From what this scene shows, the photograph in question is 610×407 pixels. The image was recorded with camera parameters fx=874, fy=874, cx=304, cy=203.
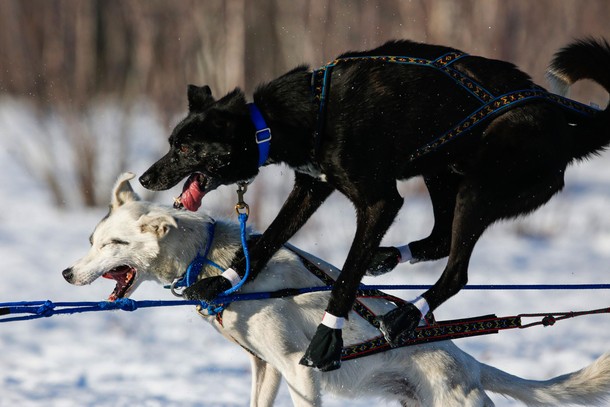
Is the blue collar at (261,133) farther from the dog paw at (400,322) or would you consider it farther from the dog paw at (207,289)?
the dog paw at (400,322)

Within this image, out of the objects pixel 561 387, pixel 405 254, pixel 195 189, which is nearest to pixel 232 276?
pixel 195 189

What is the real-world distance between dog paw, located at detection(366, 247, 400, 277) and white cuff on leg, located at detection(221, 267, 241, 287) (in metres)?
0.53

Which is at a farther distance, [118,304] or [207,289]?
[207,289]

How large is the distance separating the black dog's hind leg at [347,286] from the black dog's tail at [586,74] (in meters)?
0.74

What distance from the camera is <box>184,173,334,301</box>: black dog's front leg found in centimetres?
331

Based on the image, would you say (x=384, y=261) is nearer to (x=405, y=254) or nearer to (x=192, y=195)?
(x=405, y=254)

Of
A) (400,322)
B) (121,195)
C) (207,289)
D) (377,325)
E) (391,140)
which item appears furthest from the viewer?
(121,195)

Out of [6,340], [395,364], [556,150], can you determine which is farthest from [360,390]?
[6,340]

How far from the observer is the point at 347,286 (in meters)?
2.98

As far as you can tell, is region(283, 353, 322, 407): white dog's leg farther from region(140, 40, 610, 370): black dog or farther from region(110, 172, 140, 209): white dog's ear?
region(110, 172, 140, 209): white dog's ear

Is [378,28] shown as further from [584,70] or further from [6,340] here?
[584,70]

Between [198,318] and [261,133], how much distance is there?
3740mm

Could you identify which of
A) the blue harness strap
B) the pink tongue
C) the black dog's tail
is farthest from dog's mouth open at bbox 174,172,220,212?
the black dog's tail

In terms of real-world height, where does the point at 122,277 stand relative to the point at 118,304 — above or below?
above
